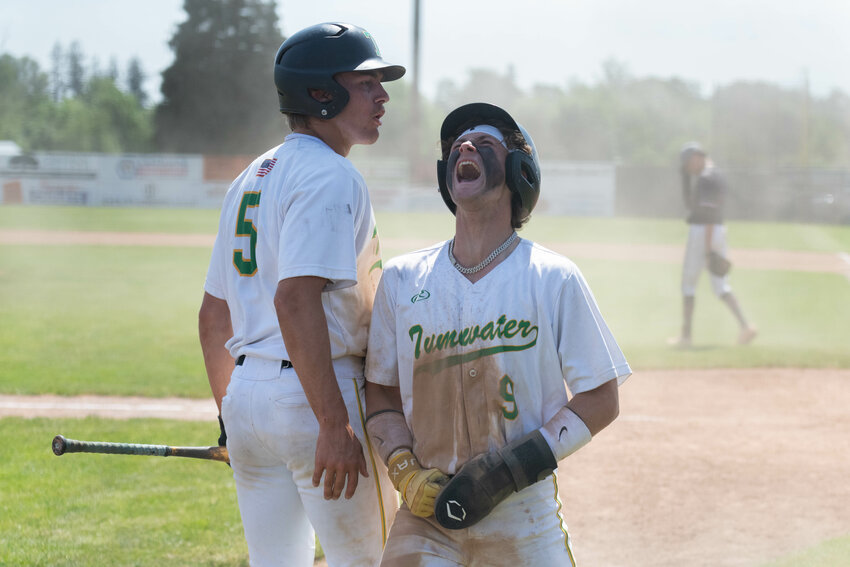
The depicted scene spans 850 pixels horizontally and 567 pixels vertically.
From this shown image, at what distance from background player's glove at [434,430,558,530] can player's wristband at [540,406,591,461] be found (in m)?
0.02

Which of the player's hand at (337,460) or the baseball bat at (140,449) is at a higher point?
the player's hand at (337,460)

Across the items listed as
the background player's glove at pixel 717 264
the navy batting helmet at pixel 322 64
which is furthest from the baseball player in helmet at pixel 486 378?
the background player's glove at pixel 717 264

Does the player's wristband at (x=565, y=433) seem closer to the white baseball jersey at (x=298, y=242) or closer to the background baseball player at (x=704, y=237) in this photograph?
the white baseball jersey at (x=298, y=242)

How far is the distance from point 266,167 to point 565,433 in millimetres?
1088

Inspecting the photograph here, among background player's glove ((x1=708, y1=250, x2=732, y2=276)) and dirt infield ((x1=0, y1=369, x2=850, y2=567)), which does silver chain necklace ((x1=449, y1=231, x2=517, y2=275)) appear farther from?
background player's glove ((x1=708, y1=250, x2=732, y2=276))

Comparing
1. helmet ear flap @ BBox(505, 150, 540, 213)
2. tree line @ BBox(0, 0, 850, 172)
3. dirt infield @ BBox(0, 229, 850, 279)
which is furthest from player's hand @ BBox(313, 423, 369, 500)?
tree line @ BBox(0, 0, 850, 172)

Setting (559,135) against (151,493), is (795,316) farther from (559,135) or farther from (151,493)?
(559,135)

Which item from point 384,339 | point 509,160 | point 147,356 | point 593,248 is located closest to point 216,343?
point 384,339

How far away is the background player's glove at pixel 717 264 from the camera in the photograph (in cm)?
970

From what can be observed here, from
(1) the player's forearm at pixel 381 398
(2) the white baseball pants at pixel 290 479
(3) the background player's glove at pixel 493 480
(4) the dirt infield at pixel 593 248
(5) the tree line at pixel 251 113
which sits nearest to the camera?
(3) the background player's glove at pixel 493 480

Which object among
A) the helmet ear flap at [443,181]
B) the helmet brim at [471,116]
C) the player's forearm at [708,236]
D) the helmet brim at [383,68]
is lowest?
the player's forearm at [708,236]

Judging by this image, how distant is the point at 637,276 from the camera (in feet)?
57.5

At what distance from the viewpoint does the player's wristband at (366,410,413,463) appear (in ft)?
7.77

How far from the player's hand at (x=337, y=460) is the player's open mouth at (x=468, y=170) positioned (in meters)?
0.73
